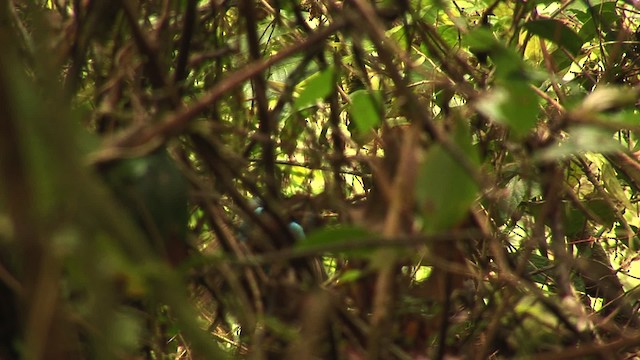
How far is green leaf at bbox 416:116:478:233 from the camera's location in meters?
0.58

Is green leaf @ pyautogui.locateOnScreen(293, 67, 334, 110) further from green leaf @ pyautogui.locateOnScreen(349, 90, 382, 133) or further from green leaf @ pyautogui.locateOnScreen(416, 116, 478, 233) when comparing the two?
green leaf @ pyautogui.locateOnScreen(416, 116, 478, 233)

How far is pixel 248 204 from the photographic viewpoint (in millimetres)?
820

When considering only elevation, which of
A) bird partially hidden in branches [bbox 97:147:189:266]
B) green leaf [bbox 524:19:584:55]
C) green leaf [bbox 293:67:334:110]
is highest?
green leaf [bbox 524:19:584:55]

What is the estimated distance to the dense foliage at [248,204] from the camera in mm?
497

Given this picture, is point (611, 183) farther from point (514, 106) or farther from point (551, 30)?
point (514, 106)

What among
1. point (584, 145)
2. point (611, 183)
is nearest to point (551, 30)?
point (611, 183)

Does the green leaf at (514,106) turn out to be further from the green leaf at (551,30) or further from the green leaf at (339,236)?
the green leaf at (551,30)

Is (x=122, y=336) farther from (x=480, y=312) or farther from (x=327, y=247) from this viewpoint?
(x=480, y=312)

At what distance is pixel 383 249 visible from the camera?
0.59 meters

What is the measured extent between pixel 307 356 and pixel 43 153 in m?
0.17

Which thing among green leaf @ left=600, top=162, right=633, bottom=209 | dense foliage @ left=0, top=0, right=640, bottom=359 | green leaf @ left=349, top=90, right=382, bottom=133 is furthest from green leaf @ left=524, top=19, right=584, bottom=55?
green leaf @ left=349, top=90, right=382, bottom=133

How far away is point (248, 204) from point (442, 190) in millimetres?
273

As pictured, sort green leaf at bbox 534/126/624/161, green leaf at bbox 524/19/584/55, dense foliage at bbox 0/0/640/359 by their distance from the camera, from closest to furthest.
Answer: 1. dense foliage at bbox 0/0/640/359
2. green leaf at bbox 534/126/624/161
3. green leaf at bbox 524/19/584/55

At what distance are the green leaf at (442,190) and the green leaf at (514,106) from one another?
0.12ft
